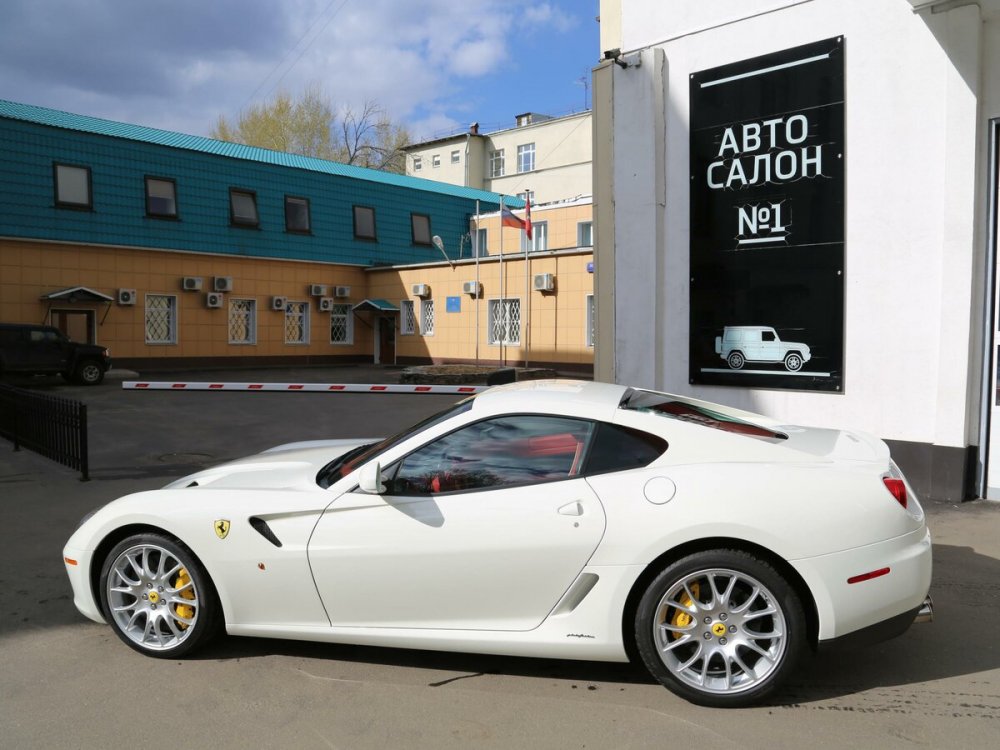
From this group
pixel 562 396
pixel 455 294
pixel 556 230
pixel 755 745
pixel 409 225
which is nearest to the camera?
pixel 755 745

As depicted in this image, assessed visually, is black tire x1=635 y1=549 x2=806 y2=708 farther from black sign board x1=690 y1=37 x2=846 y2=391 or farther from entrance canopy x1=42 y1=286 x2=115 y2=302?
entrance canopy x1=42 y1=286 x2=115 y2=302

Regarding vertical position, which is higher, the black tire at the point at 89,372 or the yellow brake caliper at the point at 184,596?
the black tire at the point at 89,372

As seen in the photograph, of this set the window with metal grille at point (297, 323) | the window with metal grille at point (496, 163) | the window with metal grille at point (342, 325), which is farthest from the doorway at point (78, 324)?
the window with metal grille at point (496, 163)

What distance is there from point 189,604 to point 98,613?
583mm

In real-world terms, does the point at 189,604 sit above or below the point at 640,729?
above

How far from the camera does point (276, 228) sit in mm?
28828

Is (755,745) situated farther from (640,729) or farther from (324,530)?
(324,530)

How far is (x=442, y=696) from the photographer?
3.47m

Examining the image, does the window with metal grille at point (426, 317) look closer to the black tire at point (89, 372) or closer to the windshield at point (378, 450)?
the black tire at point (89, 372)

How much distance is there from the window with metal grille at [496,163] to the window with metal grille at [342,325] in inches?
837

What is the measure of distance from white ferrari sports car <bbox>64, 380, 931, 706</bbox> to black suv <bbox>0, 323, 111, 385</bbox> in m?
18.4

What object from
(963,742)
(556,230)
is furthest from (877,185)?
(556,230)

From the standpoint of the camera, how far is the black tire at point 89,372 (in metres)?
20.3

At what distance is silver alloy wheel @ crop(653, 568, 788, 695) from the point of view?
10.8 ft
